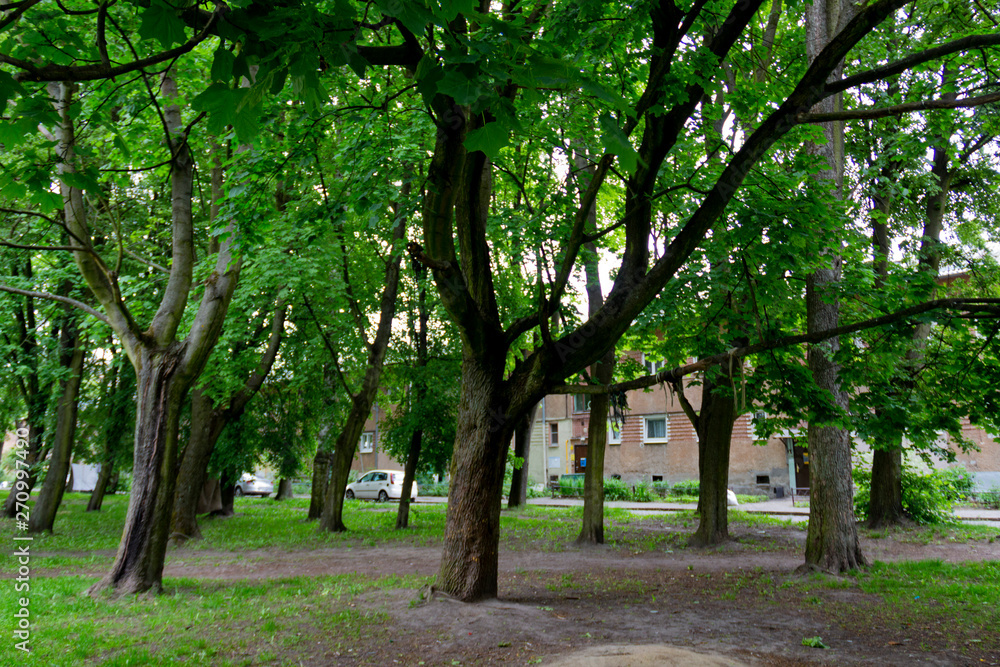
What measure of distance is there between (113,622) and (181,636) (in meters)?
1.08

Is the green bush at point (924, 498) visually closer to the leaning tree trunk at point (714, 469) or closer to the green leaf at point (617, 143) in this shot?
the leaning tree trunk at point (714, 469)

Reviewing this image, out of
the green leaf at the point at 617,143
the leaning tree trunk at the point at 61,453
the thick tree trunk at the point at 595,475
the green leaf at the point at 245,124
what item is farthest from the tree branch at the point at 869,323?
the leaning tree trunk at the point at 61,453

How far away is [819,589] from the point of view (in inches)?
355

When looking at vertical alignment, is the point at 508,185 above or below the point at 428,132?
above

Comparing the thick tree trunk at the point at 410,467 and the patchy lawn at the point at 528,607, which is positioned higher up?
the thick tree trunk at the point at 410,467

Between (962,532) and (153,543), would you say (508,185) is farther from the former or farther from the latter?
(962,532)

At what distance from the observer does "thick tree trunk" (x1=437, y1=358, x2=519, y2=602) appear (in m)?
7.37

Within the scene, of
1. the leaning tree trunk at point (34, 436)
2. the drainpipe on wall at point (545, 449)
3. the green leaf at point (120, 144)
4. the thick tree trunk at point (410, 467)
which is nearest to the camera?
the green leaf at point (120, 144)

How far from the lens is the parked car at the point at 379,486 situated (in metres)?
35.1

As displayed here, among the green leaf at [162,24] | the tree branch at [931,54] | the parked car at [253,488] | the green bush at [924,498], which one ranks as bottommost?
the parked car at [253,488]

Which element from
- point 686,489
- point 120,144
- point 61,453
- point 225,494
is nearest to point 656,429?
point 686,489

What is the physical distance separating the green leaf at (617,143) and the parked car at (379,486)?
33.7 m

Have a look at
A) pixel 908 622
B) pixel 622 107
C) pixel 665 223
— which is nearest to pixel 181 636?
pixel 622 107

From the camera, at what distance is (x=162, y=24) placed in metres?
2.77
